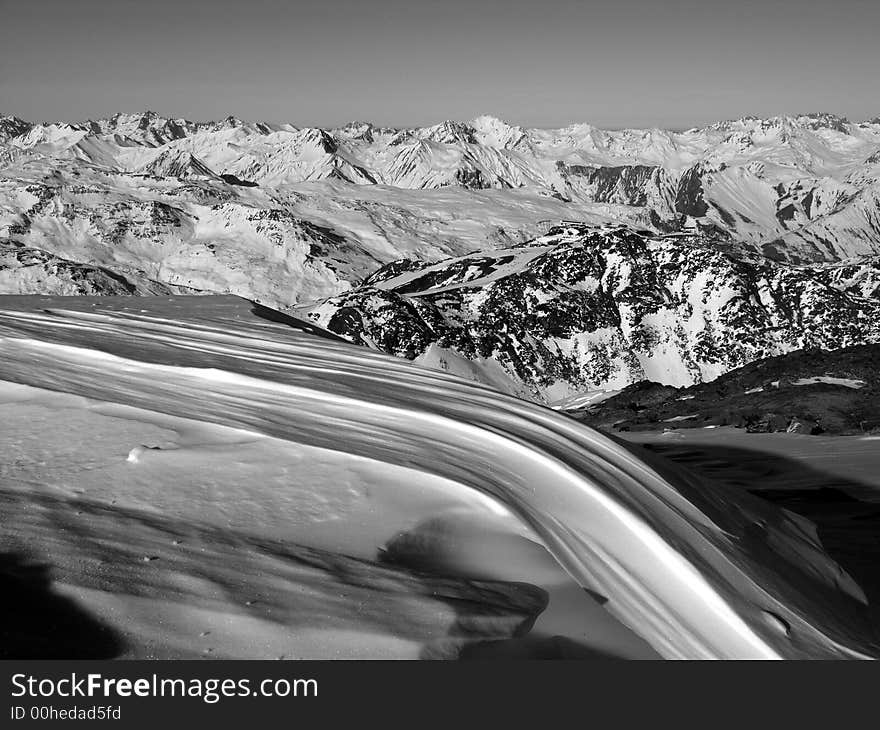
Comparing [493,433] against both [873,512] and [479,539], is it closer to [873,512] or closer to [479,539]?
[479,539]

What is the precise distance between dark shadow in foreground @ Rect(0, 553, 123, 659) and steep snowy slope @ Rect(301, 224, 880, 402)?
82370 mm

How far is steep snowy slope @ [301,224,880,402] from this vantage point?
91688 mm

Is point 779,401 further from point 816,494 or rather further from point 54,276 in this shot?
point 54,276

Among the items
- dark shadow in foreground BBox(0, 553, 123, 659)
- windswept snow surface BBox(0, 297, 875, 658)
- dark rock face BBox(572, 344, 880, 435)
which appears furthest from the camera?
dark rock face BBox(572, 344, 880, 435)

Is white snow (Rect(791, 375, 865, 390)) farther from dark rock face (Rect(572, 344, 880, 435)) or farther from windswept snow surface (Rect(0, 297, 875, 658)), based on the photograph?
windswept snow surface (Rect(0, 297, 875, 658))

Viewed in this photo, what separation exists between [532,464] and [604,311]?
110773 millimetres

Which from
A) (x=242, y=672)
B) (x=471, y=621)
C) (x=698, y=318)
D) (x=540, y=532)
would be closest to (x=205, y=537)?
(x=242, y=672)

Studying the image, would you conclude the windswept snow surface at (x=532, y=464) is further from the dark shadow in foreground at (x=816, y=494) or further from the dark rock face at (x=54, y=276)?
the dark rock face at (x=54, y=276)

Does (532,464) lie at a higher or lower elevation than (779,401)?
higher

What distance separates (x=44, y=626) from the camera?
2576mm

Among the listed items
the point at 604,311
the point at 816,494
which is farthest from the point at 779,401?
the point at 604,311

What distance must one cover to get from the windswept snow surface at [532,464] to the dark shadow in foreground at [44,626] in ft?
4.69

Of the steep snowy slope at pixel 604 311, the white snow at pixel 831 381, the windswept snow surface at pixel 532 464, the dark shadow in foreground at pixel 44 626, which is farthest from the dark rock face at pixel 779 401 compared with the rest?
the steep snowy slope at pixel 604 311

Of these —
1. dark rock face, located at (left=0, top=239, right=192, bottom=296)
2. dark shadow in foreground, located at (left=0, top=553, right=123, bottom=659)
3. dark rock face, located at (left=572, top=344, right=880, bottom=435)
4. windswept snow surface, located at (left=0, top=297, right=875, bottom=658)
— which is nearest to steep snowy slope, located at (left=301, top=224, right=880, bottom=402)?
dark rock face, located at (left=572, top=344, right=880, bottom=435)
